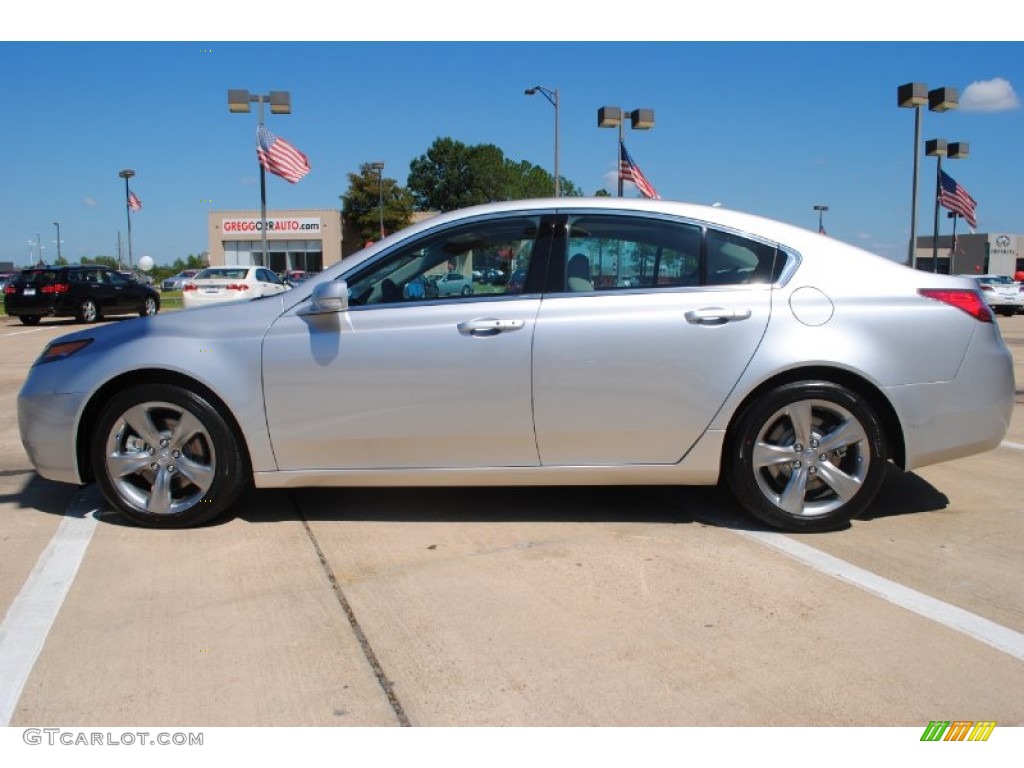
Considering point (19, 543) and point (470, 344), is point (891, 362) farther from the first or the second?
point (19, 543)

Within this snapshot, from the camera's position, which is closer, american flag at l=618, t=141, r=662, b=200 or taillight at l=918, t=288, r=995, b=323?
taillight at l=918, t=288, r=995, b=323

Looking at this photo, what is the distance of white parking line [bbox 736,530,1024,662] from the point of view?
10.2 feet

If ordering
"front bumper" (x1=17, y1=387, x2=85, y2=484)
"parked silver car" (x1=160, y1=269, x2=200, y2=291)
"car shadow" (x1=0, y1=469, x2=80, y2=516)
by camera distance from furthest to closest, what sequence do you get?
"parked silver car" (x1=160, y1=269, x2=200, y2=291)
"car shadow" (x1=0, y1=469, x2=80, y2=516)
"front bumper" (x1=17, y1=387, x2=85, y2=484)

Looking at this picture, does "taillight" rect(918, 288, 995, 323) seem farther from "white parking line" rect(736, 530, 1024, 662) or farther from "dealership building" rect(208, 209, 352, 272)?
"dealership building" rect(208, 209, 352, 272)

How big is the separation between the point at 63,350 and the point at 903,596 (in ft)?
13.5

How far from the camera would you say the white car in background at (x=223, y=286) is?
72.2ft

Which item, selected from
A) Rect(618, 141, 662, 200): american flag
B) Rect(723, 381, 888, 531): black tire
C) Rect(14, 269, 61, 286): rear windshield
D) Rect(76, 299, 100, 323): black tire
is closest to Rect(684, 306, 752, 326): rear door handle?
Rect(723, 381, 888, 531): black tire

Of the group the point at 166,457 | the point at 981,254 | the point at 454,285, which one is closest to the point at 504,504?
the point at 454,285

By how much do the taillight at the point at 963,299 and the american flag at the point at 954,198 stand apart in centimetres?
2435

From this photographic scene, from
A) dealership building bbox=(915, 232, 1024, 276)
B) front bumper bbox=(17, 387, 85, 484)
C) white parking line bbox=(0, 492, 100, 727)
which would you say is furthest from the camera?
dealership building bbox=(915, 232, 1024, 276)

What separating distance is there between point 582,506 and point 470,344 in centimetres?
121

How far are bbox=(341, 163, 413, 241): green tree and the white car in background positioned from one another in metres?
39.8

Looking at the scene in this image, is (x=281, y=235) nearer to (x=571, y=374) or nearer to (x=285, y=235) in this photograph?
(x=285, y=235)

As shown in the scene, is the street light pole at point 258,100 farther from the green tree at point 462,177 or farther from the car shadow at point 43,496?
the green tree at point 462,177
